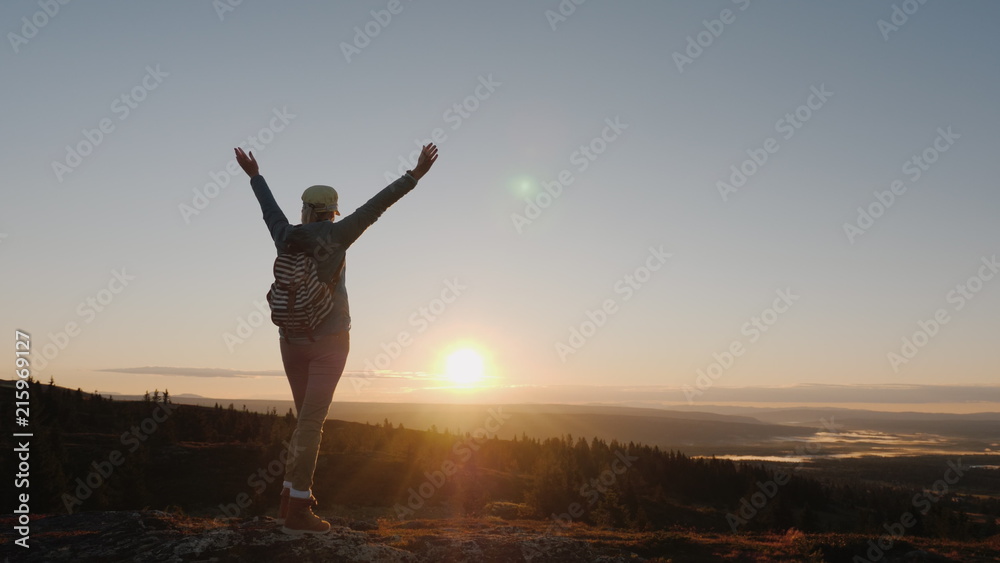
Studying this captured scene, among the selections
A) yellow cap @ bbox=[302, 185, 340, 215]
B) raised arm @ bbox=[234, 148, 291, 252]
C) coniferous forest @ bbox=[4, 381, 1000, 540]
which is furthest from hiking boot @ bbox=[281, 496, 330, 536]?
coniferous forest @ bbox=[4, 381, 1000, 540]

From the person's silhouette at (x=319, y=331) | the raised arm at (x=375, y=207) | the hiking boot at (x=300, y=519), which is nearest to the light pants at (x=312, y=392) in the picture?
the person's silhouette at (x=319, y=331)

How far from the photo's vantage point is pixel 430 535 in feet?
29.7

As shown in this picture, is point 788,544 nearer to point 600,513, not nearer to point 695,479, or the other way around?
point 600,513

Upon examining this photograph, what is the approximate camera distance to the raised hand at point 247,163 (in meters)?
6.59

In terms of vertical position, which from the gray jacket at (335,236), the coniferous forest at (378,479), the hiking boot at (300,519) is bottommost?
the coniferous forest at (378,479)

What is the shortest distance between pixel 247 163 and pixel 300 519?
3.92 meters

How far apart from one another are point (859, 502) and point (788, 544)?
68.8 m

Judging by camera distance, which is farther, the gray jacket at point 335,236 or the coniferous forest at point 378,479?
the coniferous forest at point 378,479

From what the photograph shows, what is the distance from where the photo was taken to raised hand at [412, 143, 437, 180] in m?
6.11

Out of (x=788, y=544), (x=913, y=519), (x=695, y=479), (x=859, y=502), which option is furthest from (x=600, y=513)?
(x=859, y=502)

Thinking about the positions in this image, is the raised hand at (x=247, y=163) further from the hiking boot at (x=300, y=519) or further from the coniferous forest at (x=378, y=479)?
the coniferous forest at (x=378, y=479)

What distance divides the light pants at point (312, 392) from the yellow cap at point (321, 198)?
135 centimetres

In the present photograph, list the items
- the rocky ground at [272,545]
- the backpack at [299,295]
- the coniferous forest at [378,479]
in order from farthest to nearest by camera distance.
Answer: the coniferous forest at [378,479], the rocky ground at [272,545], the backpack at [299,295]

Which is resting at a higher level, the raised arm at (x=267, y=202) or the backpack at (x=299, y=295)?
the raised arm at (x=267, y=202)
